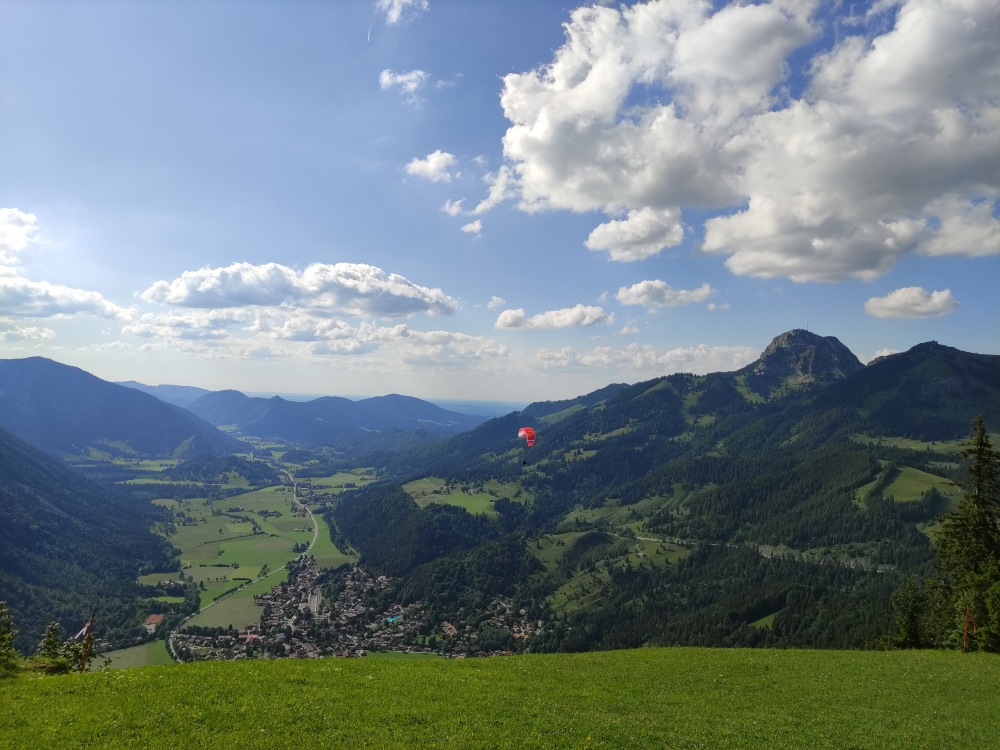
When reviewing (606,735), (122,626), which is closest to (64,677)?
(606,735)

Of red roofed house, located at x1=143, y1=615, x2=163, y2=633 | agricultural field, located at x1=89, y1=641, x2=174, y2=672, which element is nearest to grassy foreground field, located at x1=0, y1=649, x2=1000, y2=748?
agricultural field, located at x1=89, y1=641, x2=174, y2=672

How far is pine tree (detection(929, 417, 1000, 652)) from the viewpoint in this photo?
1736 inches

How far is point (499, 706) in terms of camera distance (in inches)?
1053

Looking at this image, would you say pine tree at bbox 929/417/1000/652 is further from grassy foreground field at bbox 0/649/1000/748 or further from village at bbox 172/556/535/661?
village at bbox 172/556/535/661

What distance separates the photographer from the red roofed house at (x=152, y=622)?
Result: 606 ft

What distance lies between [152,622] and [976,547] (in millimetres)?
245758

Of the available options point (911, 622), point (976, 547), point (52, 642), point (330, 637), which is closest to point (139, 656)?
point (330, 637)

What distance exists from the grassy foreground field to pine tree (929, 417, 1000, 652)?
10.6 metres

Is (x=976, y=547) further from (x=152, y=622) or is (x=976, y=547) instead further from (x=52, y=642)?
(x=152, y=622)

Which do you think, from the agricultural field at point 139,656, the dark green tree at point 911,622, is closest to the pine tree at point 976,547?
the dark green tree at point 911,622

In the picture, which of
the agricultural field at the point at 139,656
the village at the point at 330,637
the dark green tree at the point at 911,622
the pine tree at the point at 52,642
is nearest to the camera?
the pine tree at the point at 52,642

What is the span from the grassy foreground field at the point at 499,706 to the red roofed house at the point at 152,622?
206m

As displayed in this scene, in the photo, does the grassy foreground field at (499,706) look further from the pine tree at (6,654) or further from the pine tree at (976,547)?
the pine tree at (976,547)

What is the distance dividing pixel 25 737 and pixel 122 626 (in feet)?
731
